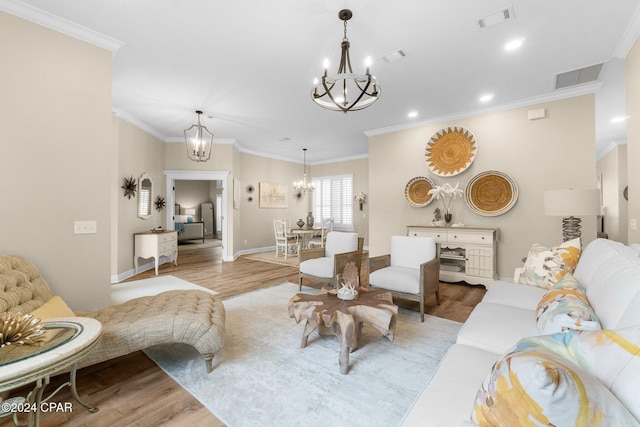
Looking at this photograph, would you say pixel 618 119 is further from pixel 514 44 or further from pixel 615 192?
pixel 514 44

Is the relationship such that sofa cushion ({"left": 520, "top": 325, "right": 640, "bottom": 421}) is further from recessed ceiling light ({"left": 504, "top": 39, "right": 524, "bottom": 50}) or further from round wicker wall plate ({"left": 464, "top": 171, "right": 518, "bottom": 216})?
round wicker wall plate ({"left": 464, "top": 171, "right": 518, "bottom": 216})

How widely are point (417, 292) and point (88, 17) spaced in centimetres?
417

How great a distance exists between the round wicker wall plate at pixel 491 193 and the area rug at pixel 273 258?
3653mm

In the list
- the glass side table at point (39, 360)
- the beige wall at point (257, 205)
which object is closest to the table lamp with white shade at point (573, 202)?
the glass side table at point (39, 360)

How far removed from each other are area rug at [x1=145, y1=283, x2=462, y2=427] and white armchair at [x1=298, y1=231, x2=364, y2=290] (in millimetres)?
1022

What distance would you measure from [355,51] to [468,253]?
3406 millimetres

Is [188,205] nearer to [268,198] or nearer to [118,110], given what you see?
[268,198]

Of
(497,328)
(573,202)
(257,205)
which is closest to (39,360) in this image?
(497,328)

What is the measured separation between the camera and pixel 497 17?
2.46 metres

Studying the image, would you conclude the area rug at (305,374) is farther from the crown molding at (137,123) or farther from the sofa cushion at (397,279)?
the crown molding at (137,123)

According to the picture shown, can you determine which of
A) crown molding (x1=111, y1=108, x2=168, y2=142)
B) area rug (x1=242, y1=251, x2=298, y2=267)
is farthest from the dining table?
crown molding (x1=111, y1=108, x2=168, y2=142)

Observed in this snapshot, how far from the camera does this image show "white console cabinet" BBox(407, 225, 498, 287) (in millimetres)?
4230

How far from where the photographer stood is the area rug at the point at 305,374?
1668mm

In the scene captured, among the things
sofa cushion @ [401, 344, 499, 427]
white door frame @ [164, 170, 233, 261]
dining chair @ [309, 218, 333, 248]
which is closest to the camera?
sofa cushion @ [401, 344, 499, 427]
